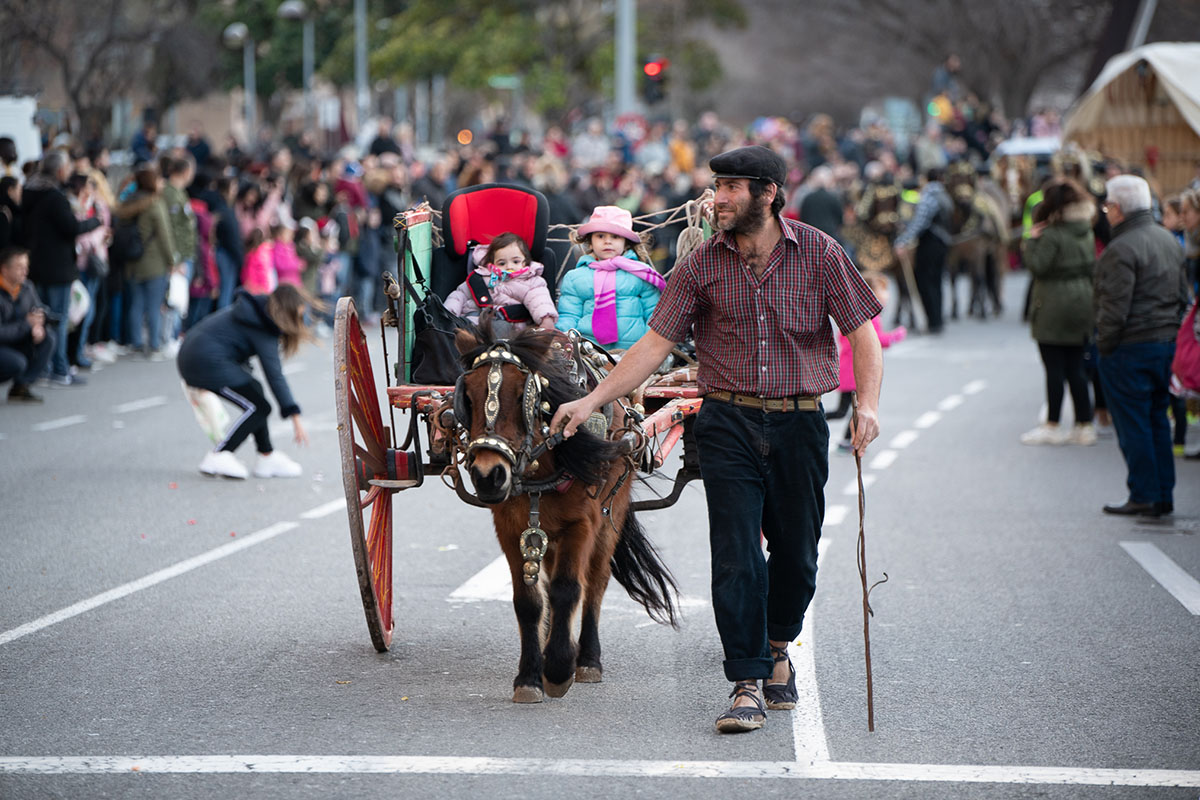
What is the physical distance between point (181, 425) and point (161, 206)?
14.4 ft

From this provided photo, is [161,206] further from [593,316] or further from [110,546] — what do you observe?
[593,316]

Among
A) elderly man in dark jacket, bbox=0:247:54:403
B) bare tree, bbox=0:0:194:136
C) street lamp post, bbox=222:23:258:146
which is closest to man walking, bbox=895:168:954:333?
elderly man in dark jacket, bbox=0:247:54:403


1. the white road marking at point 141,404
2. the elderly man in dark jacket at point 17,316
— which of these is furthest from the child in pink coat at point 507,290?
the white road marking at point 141,404

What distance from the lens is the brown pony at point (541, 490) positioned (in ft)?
18.5

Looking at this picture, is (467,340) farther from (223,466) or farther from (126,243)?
(126,243)

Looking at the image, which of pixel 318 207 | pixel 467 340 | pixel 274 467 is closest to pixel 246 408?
pixel 274 467

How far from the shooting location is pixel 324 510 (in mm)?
10398

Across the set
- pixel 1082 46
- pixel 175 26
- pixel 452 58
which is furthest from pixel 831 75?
pixel 175 26

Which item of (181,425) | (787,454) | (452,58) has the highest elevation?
(452,58)

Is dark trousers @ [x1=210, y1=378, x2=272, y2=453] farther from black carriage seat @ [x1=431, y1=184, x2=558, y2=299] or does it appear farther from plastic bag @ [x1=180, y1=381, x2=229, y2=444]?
black carriage seat @ [x1=431, y1=184, x2=558, y2=299]

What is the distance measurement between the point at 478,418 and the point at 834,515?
5140mm

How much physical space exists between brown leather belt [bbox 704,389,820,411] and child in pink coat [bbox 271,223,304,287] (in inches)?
480

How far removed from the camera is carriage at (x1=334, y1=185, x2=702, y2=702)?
18.9 ft

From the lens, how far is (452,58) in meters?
45.0
